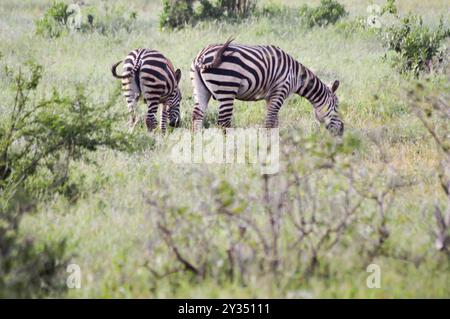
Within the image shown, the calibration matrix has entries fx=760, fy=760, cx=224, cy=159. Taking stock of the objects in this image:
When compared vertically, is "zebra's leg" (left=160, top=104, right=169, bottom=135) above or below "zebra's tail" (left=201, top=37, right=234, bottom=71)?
below

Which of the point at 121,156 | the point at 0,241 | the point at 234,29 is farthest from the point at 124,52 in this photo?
the point at 0,241

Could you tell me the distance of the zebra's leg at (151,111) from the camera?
9.10 meters

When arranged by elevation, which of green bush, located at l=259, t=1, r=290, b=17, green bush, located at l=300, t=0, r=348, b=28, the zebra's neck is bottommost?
green bush, located at l=259, t=1, r=290, b=17

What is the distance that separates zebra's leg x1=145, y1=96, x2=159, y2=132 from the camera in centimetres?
910

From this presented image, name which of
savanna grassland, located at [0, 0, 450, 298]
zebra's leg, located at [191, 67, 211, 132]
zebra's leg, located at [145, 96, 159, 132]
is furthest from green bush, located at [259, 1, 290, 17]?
zebra's leg, located at [191, 67, 211, 132]

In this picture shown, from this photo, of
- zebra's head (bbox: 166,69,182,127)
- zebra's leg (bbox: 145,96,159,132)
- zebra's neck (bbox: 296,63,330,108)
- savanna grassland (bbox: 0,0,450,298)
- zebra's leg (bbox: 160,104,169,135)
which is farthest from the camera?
zebra's head (bbox: 166,69,182,127)

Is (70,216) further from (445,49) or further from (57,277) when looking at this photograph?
(445,49)

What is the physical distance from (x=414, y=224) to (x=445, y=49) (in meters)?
8.51

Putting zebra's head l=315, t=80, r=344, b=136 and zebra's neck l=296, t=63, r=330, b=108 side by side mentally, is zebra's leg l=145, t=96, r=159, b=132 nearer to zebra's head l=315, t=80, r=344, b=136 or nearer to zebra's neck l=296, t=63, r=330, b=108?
zebra's neck l=296, t=63, r=330, b=108

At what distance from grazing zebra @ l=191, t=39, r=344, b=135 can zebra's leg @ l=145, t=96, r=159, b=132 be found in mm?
548

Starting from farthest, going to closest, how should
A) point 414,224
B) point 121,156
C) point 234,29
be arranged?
point 234,29, point 121,156, point 414,224

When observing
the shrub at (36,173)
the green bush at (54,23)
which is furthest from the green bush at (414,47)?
the green bush at (54,23)

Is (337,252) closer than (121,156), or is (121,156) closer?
(337,252)
